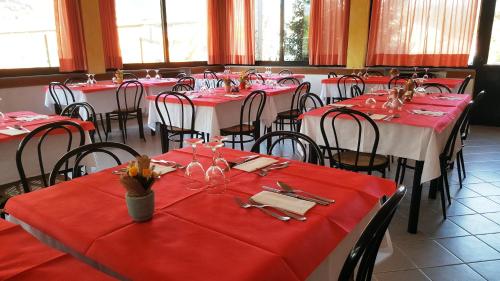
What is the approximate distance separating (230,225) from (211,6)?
816 centimetres

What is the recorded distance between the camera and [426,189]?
3.46m

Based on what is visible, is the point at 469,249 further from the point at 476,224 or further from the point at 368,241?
the point at 368,241

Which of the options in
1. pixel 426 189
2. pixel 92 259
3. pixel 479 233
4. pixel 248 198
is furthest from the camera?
pixel 426 189

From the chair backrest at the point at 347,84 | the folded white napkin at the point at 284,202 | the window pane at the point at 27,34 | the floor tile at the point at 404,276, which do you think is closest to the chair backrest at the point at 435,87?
the chair backrest at the point at 347,84

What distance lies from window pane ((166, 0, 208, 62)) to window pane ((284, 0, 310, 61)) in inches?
78.2

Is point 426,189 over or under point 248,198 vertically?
under

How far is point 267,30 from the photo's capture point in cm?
854

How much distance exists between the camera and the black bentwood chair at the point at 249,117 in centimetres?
401

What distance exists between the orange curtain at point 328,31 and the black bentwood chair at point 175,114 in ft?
14.6

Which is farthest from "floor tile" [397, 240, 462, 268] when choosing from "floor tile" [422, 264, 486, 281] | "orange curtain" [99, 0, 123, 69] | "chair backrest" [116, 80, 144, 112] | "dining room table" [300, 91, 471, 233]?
"orange curtain" [99, 0, 123, 69]

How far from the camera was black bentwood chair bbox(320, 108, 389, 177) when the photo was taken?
106 inches

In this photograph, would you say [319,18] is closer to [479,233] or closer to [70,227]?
[479,233]

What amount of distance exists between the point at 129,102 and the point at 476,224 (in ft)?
15.6

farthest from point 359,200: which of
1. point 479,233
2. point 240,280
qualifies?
point 479,233
